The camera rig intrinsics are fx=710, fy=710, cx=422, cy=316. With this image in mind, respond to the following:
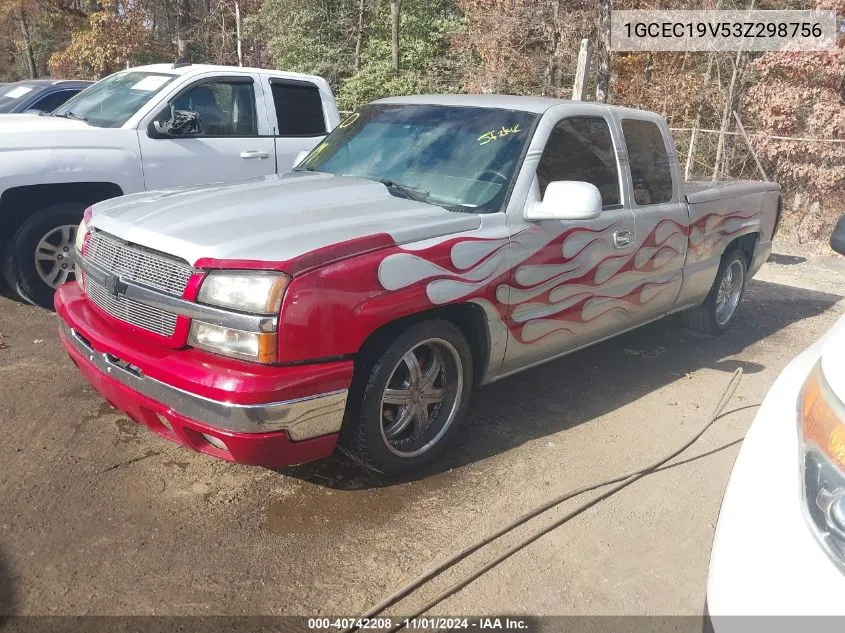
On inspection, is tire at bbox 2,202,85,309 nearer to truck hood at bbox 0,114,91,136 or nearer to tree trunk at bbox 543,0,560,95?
truck hood at bbox 0,114,91,136

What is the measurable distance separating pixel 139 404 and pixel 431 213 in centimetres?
160

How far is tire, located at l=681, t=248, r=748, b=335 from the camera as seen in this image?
5.99 m

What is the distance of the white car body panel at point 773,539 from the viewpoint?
1.54m

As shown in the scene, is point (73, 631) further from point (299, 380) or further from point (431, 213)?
point (431, 213)

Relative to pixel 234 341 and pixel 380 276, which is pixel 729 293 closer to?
pixel 380 276

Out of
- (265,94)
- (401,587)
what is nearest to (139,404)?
(401,587)

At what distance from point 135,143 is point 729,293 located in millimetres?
5259

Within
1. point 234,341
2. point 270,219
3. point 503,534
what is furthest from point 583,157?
point 234,341

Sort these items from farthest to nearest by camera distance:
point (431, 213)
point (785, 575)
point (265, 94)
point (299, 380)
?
point (265, 94) < point (431, 213) < point (299, 380) < point (785, 575)

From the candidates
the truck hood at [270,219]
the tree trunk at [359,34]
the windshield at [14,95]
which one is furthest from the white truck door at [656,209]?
the tree trunk at [359,34]

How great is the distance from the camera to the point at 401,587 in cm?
273

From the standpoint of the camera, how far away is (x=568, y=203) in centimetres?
363

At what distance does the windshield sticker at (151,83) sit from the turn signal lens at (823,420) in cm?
594

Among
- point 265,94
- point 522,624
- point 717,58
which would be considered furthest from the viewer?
point 717,58
